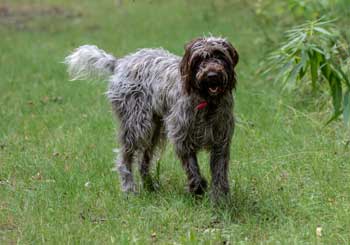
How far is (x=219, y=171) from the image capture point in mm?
7008

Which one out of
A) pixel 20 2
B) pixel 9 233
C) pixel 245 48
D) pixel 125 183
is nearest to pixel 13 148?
pixel 125 183

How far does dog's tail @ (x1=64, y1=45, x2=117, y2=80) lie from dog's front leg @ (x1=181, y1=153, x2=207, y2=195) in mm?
1605

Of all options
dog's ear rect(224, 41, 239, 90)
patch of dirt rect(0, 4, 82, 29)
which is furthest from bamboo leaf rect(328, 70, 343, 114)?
patch of dirt rect(0, 4, 82, 29)

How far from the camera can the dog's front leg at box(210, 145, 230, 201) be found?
6934 millimetres

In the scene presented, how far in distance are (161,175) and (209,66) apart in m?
1.88

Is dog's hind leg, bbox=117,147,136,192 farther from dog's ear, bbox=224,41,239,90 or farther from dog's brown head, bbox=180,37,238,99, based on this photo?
dog's ear, bbox=224,41,239,90

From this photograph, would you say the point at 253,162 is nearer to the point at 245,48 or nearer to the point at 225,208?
the point at 225,208

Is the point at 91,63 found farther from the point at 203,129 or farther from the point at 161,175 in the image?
the point at 203,129

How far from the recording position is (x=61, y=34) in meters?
18.0

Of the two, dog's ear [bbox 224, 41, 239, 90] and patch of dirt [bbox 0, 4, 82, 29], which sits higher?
dog's ear [bbox 224, 41, 239, 90]

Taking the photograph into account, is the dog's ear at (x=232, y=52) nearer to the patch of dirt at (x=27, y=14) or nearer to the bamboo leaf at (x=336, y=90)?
the bamboo leaf at (x=336, y=90)

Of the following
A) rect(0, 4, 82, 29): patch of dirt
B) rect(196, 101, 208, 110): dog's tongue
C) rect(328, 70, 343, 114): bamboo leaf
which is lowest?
rect(0, 4, 82, 29): patch of dirt

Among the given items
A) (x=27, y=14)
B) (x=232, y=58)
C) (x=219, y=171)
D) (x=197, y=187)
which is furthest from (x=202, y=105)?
(x=27, y=14)

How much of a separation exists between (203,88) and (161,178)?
1.60 meters
